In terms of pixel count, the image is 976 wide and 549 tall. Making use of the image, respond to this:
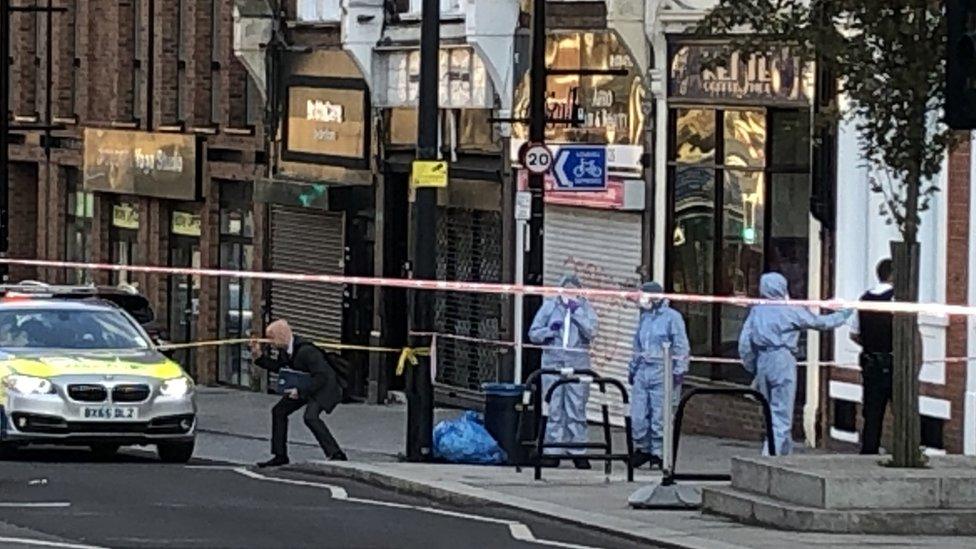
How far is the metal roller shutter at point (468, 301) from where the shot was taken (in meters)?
31.1

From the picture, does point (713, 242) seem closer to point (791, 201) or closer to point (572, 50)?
point (791, 201)

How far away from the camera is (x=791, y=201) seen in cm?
2584

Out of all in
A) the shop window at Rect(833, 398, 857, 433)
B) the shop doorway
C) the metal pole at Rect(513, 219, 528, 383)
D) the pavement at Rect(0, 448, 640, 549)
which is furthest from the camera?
the shop doorway

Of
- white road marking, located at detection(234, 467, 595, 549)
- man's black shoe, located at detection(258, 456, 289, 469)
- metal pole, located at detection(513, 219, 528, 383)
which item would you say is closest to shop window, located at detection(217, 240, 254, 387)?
metal pole, located at detection(513, 219, 528, 383)

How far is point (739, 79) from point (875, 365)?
19.2ft

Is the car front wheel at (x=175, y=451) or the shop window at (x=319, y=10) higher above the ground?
the shop window at (x=319, y=10)

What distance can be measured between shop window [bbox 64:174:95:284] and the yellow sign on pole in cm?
2136

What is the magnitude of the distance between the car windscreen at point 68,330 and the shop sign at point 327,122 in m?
10.8

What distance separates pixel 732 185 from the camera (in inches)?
1048

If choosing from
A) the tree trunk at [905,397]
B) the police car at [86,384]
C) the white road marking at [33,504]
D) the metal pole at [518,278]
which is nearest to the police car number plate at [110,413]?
the police car at [86,384]

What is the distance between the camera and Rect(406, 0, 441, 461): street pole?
856 inches

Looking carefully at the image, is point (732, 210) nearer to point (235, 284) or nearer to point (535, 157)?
point (535, 157)

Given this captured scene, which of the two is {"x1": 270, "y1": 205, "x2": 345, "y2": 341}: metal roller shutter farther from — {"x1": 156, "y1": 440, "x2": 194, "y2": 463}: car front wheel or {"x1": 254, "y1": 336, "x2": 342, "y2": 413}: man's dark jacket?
{"x1": 254, "y1": 336, "x2": 342, "y2": 413}: man's dark jacket

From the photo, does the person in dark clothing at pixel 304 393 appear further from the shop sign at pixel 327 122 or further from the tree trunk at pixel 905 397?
the shop sign at pixel 327 122
